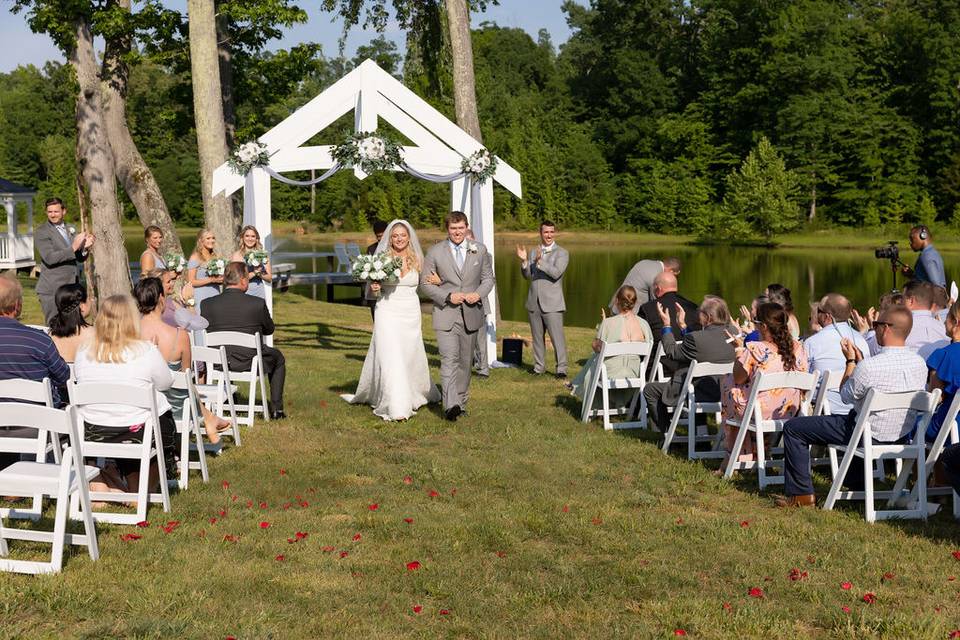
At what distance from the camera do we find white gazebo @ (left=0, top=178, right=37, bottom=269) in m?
30.9

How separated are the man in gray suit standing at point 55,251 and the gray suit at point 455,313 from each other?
3974mm

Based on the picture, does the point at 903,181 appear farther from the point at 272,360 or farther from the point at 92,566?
the point at 92,566

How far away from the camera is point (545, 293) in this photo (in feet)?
41.2

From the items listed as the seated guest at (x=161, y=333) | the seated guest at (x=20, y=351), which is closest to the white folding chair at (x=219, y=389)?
the seated guest at (x=161, y=333)

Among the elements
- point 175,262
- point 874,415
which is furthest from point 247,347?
point 874,415

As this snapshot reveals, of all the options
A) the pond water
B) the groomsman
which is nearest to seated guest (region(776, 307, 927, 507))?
the groomsman

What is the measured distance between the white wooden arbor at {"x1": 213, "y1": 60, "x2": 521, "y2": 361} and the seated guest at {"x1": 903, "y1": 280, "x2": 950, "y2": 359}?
5587 mm

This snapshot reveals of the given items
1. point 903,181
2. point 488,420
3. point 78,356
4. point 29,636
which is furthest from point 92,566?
point 903,181

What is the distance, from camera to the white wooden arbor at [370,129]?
12766 mm

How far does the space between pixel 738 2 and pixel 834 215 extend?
45.2 ft

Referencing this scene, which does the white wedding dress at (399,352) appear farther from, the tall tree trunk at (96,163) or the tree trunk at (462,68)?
the tall tree trunk at (96,163)

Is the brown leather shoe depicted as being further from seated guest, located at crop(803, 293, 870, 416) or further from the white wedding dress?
the white wedding dress

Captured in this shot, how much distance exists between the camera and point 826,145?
5975 cm

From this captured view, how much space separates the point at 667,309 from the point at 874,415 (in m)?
3.19
